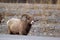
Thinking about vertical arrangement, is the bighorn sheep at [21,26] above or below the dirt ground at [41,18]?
above

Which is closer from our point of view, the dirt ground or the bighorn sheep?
the bighorn sheep

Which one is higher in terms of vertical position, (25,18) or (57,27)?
(25,18)

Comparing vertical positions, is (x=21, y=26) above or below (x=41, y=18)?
above

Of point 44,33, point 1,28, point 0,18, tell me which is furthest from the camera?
A: point 0,18

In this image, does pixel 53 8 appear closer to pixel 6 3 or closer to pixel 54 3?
pixel 54 3

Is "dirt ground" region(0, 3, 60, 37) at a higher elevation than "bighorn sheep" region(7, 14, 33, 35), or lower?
lower

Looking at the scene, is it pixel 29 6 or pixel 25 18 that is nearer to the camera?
pixel 25 18

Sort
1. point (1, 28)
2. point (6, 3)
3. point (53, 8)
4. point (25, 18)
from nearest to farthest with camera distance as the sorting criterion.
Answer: point (25, 18), point (1, 28), point (53, 8), point (6, 3)

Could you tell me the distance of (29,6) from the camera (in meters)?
10.6

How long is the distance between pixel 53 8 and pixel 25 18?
3.75 metres

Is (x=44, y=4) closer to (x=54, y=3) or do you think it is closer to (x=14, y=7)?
(x=54, y=3)

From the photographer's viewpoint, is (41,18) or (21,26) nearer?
(21,26)

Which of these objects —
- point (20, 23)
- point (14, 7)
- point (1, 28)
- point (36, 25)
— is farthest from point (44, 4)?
point (20, 23)

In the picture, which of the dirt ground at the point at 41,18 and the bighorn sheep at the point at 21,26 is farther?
the dirt ground at the point at 41,18
